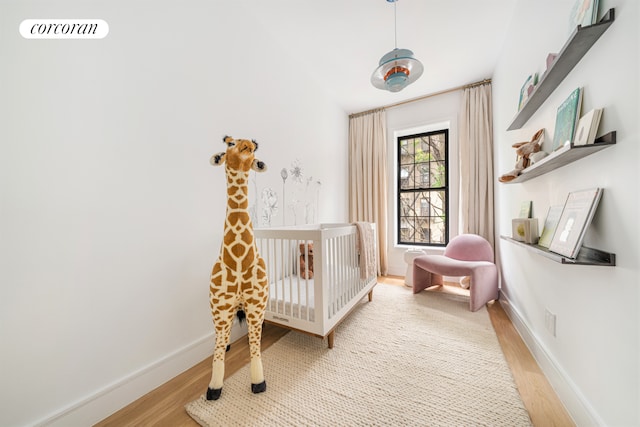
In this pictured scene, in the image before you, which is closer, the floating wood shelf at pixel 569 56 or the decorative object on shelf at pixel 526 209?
the floating wood shelf at pixel 569 56

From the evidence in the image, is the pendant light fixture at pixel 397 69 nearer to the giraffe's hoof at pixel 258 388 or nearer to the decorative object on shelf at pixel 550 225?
the decorative object on shelf at pixel 550 225

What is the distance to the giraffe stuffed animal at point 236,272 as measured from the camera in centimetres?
112

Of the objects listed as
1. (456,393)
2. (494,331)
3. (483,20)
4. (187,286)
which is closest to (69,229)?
(187,286)

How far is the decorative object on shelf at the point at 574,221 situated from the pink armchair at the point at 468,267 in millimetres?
1187

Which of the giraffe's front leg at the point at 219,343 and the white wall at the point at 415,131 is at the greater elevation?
the white wall at the point at 415,131

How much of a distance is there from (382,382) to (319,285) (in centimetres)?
62

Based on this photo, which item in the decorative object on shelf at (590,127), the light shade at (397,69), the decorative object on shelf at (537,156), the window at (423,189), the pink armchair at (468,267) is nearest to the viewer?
the decorative object on shelf at (590,127)

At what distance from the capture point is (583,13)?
2.91 ft

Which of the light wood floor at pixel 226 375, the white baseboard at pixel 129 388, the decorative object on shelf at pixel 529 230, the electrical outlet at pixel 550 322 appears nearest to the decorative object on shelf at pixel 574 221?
the decorative object on shelf at pixel 529 230

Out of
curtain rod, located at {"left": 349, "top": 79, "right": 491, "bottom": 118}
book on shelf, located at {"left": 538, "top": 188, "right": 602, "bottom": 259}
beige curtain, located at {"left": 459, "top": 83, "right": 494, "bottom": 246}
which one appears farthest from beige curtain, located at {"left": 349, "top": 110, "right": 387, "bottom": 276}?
book on shelf, located at {"left": 538, "top": 188, "right": 602, "bottom": 259}

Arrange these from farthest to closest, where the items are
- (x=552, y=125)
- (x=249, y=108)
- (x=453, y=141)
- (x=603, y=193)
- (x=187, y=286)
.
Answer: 1. (x=453, y=141)
2. (x=249, y=108)
3. (x=187, y=286)
4. (x=552, y=125)
5. (x=603, y=193)
